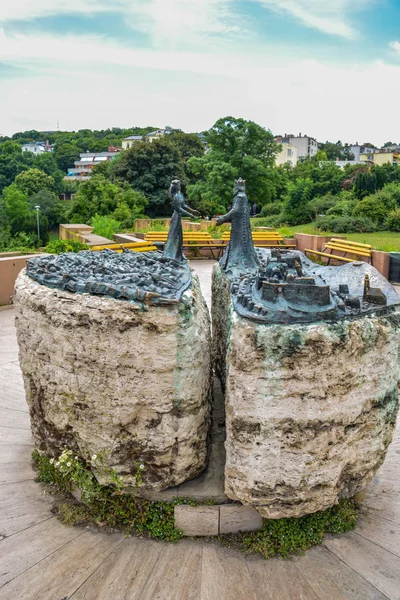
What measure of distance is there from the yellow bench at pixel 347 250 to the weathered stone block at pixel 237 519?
945 cm

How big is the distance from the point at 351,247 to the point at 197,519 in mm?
10749

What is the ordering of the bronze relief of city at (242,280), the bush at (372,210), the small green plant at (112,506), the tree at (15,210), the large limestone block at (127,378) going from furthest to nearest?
the tree at (15,210) → the bush at (372,210) → the small green plant at (112,506) → the large limestone block at (127,378) → the bronze relief of city at (242,280)

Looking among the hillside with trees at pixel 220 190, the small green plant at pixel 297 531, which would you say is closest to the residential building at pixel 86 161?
the hillside with trees at pixel 220 190

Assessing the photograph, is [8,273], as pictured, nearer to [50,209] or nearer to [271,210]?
[271,210]

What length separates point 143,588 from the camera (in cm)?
367

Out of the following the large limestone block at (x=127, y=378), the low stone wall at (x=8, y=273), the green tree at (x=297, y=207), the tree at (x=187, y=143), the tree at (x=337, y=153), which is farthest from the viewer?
the tree at (x=337, y=153)

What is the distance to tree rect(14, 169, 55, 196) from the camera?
47.0 meters

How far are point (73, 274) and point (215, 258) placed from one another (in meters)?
12.1

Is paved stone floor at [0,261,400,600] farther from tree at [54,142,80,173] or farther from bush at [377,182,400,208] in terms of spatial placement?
tree at [54,142,80,173]

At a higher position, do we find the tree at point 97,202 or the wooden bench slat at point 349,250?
the tree at point 97,202

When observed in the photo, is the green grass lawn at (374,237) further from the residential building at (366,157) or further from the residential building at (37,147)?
the residential building at (37,147)

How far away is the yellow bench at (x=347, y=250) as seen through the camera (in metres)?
12.9

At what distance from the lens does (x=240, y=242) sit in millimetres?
6055

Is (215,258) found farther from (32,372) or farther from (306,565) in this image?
(306,565)
